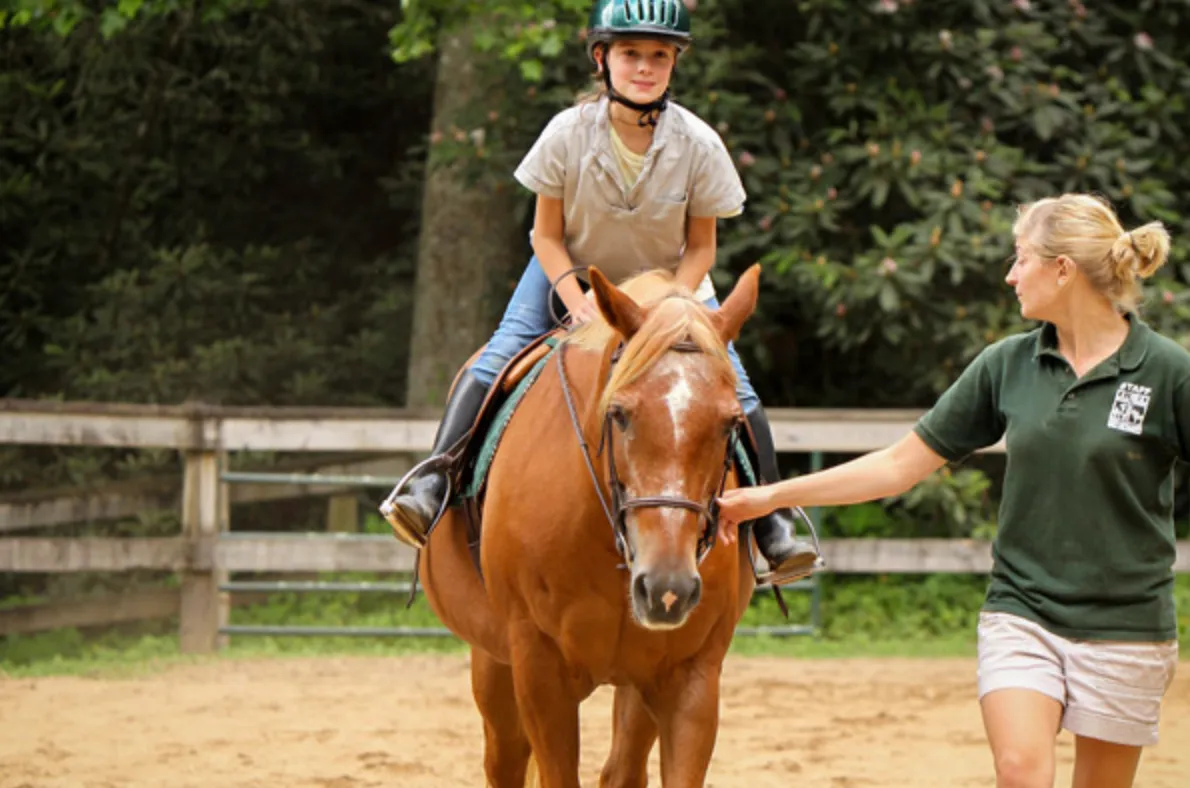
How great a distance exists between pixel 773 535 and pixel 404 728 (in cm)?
308

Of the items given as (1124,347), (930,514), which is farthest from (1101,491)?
(930,514)

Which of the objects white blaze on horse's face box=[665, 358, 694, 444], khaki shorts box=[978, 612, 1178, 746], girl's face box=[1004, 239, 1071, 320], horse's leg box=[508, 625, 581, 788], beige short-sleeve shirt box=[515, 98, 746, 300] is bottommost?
horse's leg box=[508, 625, 581, 788]

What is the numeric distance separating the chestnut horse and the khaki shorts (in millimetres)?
743

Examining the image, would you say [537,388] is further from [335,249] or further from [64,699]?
[335,249]

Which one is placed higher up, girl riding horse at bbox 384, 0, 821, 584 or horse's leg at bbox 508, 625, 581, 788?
girl riding horse at bbox 384, 0, 821, 584

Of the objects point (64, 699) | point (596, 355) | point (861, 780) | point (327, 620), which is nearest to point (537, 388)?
point (596, 355)

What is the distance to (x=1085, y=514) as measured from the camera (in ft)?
12.0

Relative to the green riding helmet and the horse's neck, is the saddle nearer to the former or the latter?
the horse's neck

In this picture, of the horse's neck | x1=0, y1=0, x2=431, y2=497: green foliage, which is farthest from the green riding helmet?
x1=0, y1=0, x2=431, y2=497: green foliage

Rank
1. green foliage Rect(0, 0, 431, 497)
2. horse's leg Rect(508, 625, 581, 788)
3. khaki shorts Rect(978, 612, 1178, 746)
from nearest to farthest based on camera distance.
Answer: khaki shorts Rect(978, 612, 1178, 746)
horse's leg Rect(508, 625, 581, 788)
green foliage Rect(0, 0, 431, 497)

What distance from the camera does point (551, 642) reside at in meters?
4.36

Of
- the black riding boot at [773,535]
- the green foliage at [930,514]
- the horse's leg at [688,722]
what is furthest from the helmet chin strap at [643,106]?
the green foliage at [930,514]

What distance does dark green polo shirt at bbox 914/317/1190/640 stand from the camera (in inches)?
143

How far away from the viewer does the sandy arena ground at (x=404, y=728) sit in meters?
6.48
